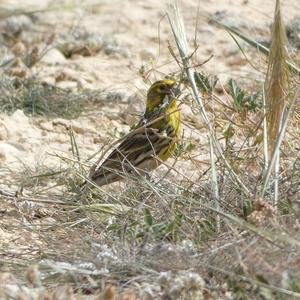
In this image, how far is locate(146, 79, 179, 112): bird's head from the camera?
18.4 ft

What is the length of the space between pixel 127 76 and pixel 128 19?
1263 mm

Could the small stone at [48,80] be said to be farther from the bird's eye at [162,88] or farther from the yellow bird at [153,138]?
the bird's eye at [162,88]

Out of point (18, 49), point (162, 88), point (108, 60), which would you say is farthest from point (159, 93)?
point (18, 49)

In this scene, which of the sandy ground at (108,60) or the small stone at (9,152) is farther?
the sandy ground at (108,60)

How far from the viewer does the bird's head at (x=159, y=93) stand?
5.59 metres

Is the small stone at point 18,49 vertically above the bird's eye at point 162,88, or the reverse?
the small stone at point 18,49

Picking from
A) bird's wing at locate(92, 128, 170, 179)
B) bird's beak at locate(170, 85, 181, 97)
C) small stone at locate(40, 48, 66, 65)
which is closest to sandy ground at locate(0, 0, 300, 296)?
small stone at locate(40, 48, 66, 65)

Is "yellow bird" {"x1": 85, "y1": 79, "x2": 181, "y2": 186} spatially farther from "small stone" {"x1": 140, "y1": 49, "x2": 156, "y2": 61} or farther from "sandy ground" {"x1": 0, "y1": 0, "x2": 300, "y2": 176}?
"small stone" {"x1": 140, "y1": 49, "x2": 156, "y2": 61}

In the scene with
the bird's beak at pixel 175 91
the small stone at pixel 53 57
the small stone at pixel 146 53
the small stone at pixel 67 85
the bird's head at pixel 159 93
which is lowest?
the bird's beak at pixel 175 91

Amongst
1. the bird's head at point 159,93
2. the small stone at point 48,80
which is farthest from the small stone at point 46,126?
the bird's head at point 159,93

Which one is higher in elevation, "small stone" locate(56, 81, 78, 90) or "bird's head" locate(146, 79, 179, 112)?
"small stone" locate(56, 81, 78, 90)

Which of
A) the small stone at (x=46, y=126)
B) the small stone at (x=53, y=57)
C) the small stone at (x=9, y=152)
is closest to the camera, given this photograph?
the small stone at (x=9, y=152)

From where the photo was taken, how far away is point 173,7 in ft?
15.6

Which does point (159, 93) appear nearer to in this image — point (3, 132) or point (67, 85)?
point (3, 132)
